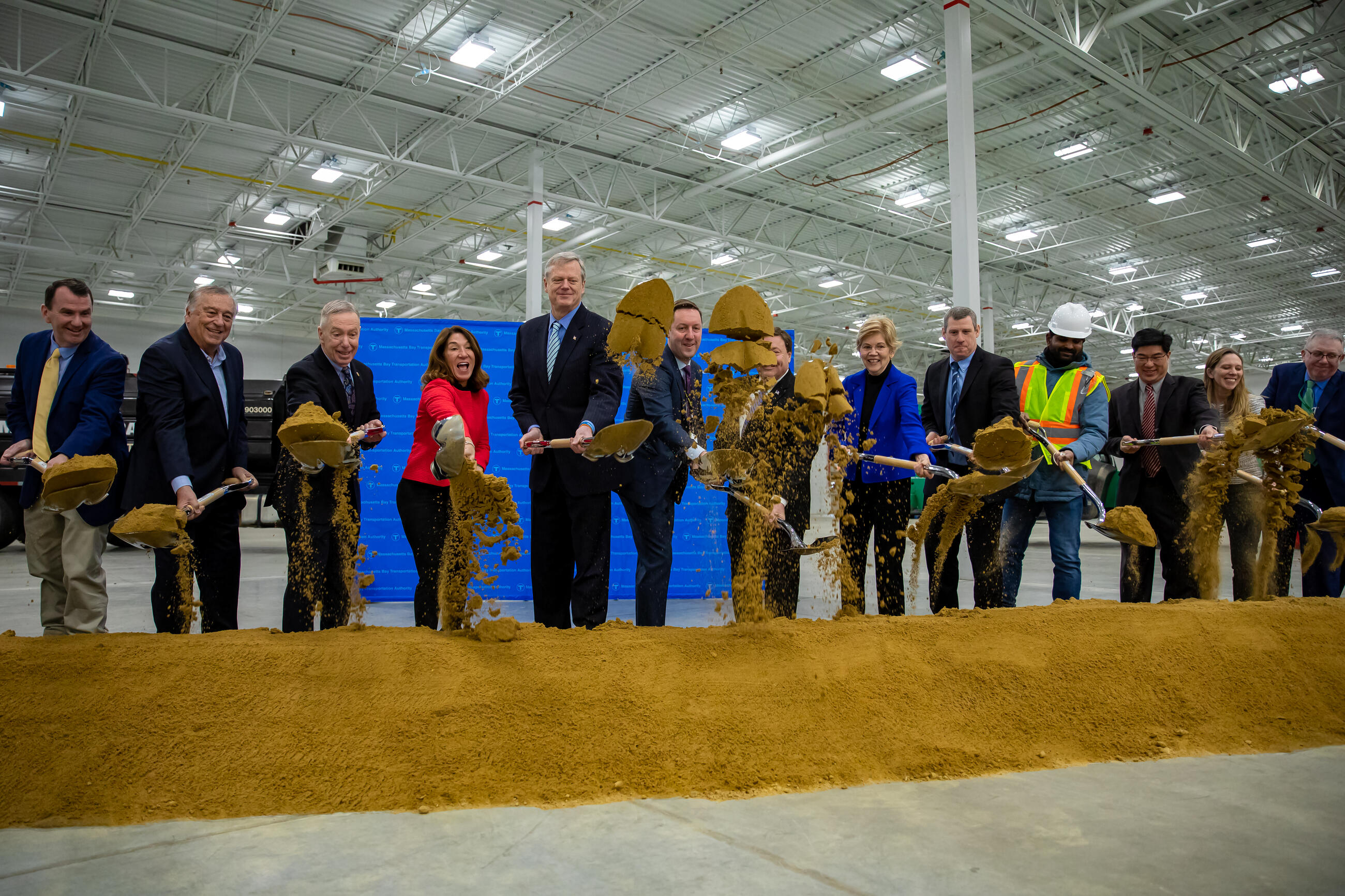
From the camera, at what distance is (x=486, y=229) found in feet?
42.4

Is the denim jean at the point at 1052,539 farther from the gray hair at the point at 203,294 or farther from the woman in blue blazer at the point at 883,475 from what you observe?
the gray hair at the point at 203,294

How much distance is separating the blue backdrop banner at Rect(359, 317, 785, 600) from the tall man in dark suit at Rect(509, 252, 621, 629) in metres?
2.06

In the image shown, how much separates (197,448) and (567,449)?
47.8 inches

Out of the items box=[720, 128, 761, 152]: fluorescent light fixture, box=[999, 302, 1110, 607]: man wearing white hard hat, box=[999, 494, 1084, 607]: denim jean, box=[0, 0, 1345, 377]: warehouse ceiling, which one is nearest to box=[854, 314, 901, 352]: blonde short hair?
box=[999, 302, 1110, 607]: man wearing white hard hat

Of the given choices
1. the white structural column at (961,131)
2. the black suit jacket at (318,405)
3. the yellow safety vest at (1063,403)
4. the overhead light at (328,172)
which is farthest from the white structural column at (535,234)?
the yellow safety vest at (1063,403)

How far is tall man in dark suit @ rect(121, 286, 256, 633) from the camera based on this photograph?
8.42 ft

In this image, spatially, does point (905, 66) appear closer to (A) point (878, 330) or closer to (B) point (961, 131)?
(B) point (961, 131)

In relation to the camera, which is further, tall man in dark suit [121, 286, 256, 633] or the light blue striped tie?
the light blue striped tie

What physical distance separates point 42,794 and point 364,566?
131 inches

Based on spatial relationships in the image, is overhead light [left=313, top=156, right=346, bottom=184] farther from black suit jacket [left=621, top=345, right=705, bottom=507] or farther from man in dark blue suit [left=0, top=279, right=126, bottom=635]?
black suit jacket [left=621, top=345, right=705, bottom=507]

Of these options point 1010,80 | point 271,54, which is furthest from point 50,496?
point 1010,80

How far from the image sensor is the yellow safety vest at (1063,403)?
11.0ft

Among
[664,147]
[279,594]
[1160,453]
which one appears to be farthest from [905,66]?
[279,594]

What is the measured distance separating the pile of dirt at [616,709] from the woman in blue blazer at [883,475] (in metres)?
0.68
